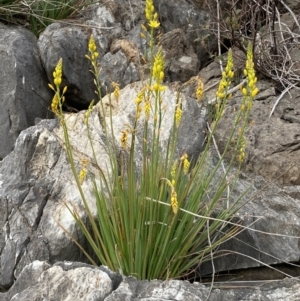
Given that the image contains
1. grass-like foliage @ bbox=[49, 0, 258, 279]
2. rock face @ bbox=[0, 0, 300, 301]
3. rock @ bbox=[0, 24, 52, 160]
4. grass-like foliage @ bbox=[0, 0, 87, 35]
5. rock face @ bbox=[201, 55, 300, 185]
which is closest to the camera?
rock face @ bbox=[0, 0, 300, 301]

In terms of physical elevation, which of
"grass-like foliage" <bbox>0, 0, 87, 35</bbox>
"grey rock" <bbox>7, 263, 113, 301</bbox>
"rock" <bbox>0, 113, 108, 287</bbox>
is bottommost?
"rock" <bbox>0, 113, 108, 287</bbox>

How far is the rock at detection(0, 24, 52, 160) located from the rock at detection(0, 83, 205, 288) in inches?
31.3

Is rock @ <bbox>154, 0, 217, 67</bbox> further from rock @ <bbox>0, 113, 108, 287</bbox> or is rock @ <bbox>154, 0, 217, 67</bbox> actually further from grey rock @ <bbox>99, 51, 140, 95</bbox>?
rock @ <bbox>0, 113, 108, 287</bbox>

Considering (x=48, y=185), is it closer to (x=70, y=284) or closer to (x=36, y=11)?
(x=70, y=284)

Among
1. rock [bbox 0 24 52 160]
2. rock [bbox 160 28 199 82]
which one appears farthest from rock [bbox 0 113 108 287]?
rock [bbox 160 28 199 82]

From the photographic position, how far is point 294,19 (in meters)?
4.83

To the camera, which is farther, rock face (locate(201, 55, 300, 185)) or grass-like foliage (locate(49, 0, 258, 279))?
rock face (locate(201, 55, 300, 185))

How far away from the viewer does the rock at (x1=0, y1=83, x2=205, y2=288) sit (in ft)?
9.53

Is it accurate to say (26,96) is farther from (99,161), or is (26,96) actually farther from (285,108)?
(285,108)

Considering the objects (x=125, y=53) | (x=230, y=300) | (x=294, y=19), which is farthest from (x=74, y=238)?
(x=294, y=19)

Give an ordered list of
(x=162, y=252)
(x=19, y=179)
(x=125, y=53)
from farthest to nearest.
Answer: (x=125, y=53)
(x=19, y=179)
(x=162, y=252)

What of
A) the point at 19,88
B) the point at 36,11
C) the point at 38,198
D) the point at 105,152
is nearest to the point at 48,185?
the point at 38,198

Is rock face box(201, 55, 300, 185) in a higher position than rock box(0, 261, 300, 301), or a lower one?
lower

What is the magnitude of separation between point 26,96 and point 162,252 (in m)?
2.16
